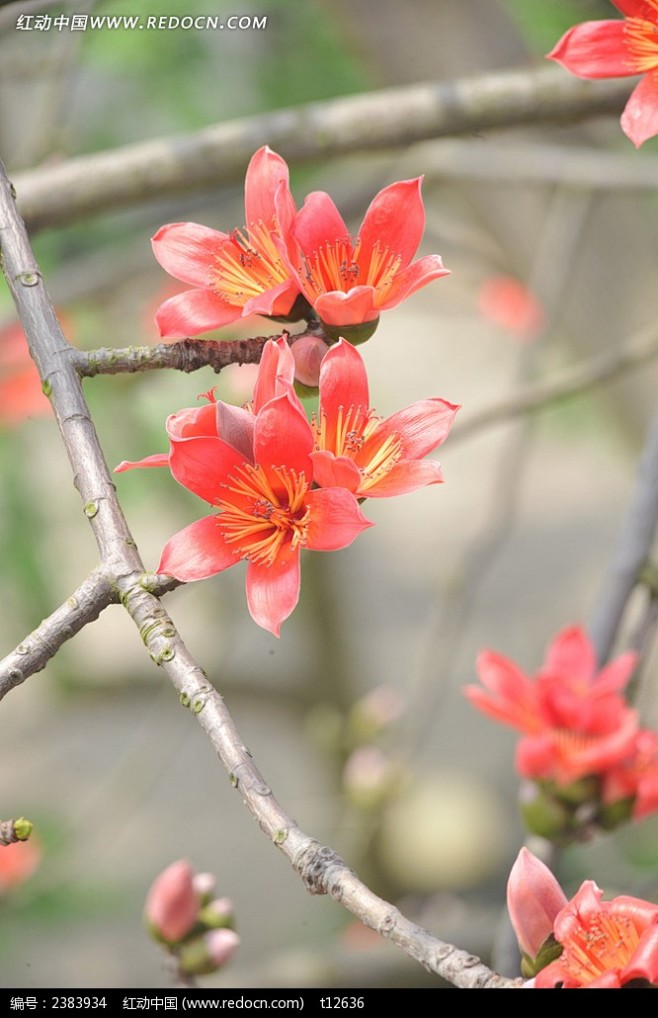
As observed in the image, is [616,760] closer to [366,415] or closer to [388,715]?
[366,415]

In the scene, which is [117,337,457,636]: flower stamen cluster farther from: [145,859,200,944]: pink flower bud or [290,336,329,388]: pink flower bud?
[145,859,200,944]: pink flower bud

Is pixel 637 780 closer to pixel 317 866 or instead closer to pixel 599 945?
pixel 599 945

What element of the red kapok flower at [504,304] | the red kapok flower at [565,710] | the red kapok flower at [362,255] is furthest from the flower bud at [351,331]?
the red kapok flower at [504,304]

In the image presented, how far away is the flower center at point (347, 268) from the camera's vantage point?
0.58 metres

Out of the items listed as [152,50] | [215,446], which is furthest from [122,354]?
[152,50]

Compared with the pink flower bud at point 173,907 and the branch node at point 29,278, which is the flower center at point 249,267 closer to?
the branch node at point 29,278

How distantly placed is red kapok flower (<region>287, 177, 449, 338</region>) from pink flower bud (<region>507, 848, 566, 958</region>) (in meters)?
0.28

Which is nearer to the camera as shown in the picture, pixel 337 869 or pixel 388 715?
pixel 337 869

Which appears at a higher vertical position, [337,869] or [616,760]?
[616,760]

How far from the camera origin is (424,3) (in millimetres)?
1561

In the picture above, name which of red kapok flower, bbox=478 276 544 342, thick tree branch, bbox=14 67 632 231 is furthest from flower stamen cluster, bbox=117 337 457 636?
red kapok flower, bbox=478 276 544 342

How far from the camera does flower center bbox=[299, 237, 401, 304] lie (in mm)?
576

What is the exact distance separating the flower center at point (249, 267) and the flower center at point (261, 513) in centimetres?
12

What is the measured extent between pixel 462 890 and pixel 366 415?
2563 millimetres
